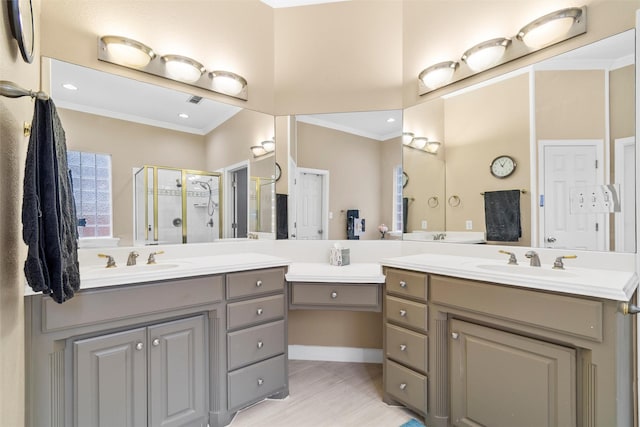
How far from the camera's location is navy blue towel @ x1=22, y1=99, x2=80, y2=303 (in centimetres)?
98

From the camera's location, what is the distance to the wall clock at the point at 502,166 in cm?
174

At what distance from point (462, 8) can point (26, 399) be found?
3.10 metres

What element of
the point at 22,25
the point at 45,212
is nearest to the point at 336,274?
the point at 45,212

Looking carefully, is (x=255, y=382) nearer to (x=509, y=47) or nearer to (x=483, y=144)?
(x=483, y=144)

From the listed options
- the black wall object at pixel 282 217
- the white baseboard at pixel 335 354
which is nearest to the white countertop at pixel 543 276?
the black wall object at pixel 282 217

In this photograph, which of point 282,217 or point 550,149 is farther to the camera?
point 282,217

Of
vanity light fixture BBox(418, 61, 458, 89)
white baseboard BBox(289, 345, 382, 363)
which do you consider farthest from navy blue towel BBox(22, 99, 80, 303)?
vanity light fixture BBox(418, 61, 458, 89)

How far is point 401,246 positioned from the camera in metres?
2.21

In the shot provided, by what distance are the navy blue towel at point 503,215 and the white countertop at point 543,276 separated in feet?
0.54

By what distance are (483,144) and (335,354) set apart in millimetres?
1942

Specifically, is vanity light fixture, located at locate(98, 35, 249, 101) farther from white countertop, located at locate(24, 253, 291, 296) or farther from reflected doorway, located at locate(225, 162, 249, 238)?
white countertop, located at locate(24, 253, 291, 296)

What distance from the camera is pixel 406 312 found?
1688mm

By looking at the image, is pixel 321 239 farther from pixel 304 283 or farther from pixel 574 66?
pixel 574 66

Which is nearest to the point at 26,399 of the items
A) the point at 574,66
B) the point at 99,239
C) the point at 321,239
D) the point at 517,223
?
the point at 99,239
